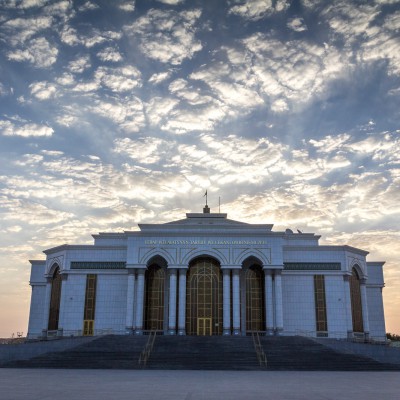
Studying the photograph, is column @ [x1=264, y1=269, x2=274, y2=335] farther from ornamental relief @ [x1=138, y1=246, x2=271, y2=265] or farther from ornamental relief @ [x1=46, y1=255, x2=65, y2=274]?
ornamental relief @ [x1=46, y1=255, x2=65, y2=274]

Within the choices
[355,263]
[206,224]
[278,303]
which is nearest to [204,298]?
[278,303]

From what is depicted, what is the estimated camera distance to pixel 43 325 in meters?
52.3

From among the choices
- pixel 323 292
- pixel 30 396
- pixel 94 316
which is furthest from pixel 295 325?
pixel 30 396

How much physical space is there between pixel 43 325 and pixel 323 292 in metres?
→ 30.0

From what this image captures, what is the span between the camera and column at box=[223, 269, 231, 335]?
4762 cm

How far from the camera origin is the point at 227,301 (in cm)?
4822

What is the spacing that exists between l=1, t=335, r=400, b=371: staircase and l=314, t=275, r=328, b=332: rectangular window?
40.9ft

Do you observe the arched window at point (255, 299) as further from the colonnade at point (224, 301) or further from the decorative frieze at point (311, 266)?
the decorative frieze at point (311, 266)

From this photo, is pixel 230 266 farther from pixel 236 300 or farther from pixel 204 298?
pixel 204 298

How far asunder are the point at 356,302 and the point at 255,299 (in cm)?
1137

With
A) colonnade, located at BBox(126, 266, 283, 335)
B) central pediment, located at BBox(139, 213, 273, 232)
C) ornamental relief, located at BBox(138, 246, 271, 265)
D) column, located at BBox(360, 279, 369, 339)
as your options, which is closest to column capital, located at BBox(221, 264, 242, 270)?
colonnade, located at BBox(126, 266, 283, 335)

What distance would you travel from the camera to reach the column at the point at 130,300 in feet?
158

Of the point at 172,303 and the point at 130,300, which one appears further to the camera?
the point at 130,300

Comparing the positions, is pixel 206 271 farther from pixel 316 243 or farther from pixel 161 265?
pixel 316 243
